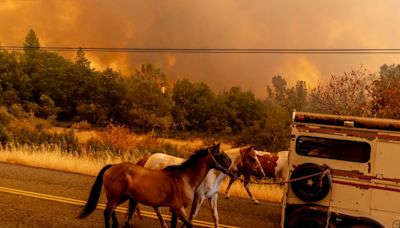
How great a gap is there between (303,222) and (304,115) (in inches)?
90.3

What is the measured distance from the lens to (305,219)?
8430mm

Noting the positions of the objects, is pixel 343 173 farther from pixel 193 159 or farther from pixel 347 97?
pixel 347 97

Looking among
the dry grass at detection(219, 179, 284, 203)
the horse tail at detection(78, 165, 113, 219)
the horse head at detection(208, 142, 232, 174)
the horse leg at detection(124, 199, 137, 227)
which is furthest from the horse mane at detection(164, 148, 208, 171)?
the dry grass at detection(219, 179, 284, 203)

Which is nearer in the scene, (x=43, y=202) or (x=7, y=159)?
(x=43, y=202)

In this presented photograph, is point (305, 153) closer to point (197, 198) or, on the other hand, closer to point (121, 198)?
point (197, 198)

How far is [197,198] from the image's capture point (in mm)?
9422

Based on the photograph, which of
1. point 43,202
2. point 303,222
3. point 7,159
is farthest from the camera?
point 7,159

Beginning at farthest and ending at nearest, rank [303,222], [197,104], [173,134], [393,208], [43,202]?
[197,104] < [173,134] < [43,202] < [303,222] < [393,208]

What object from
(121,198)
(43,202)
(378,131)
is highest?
(378,131)

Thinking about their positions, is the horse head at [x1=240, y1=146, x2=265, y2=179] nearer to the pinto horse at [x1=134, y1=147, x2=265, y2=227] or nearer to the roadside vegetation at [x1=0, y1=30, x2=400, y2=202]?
the pinto horse at [x1=134, y1=147, x2=265, y2=227]

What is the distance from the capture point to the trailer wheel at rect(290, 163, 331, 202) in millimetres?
8266

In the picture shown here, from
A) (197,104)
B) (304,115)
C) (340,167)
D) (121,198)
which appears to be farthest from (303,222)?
(197,104)

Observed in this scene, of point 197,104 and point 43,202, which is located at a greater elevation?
point 197,104

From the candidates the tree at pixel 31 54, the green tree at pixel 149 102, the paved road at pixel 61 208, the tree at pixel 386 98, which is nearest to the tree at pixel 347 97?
the tree at pixel 386 98
